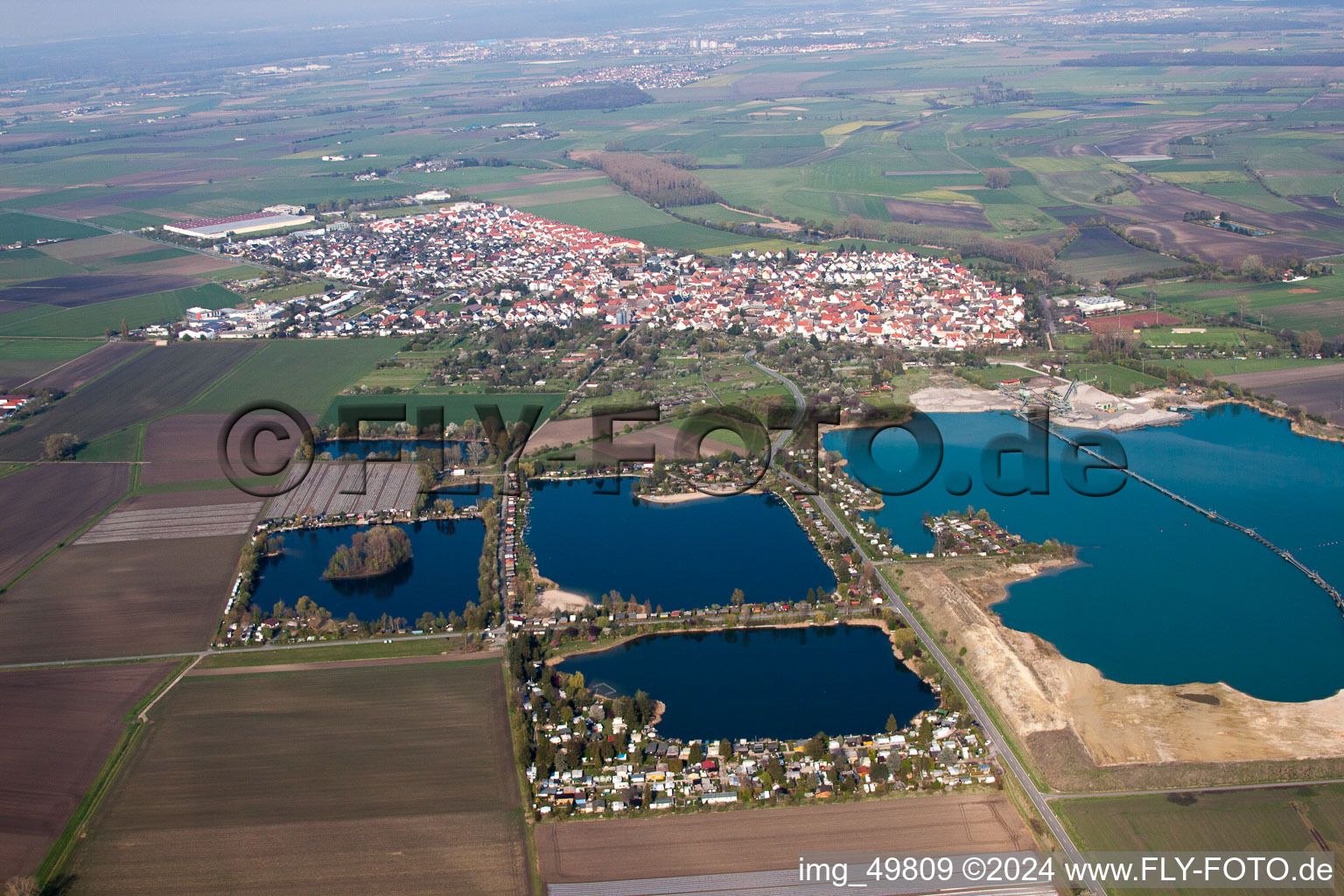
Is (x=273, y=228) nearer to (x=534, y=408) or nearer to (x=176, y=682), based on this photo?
(x=534, y=408)

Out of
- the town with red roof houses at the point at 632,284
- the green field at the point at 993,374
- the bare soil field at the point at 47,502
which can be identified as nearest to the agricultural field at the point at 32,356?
→ the bare soil field at the point at 47,502

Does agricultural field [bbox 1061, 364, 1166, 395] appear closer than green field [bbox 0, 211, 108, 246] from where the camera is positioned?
Yes

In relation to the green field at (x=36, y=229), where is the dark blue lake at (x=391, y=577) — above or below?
below

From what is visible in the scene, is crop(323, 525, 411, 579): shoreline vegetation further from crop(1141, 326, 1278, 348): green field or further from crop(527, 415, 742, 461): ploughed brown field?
crop(1141, 326, 1278, 348): green field

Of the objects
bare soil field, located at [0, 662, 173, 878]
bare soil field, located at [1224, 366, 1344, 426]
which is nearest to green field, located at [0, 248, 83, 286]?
bare soil field, located at [0, 662, 173, 878]

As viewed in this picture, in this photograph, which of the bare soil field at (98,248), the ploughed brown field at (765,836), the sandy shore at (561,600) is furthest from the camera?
the bare soil field at (98,248)

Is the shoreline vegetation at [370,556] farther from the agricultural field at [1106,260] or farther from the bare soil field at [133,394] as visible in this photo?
the agricultural field at [1106,260]
